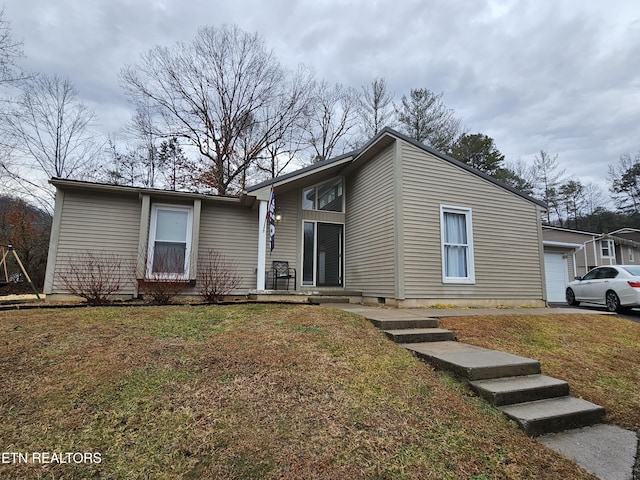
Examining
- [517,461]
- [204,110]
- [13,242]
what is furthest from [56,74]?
[517,461]

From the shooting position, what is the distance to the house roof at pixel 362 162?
7.66m

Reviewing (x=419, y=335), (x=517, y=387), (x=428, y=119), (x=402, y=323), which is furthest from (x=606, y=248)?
(x=517, y=387)

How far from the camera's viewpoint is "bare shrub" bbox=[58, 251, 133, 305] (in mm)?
7309

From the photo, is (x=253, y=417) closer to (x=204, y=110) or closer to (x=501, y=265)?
(x=501, y=265)

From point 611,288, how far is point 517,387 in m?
9.44

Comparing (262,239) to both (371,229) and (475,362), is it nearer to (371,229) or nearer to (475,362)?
(371,229)

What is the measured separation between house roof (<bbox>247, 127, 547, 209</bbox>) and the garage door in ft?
19.9

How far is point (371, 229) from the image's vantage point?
841 centimetres

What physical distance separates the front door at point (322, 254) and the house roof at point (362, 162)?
166 cm

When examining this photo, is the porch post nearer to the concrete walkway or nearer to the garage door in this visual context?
the concrete walkway

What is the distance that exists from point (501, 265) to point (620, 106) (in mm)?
20869

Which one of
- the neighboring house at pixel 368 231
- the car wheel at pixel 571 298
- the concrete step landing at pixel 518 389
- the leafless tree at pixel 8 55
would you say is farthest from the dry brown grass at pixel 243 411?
the car wheel at pixel 571 298

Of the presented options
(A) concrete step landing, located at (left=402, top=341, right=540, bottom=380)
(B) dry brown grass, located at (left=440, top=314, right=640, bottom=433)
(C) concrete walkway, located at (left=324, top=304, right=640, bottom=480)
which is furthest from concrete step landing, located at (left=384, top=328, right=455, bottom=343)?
(B) dry brown grass, located at (left=440, top=314, right=640, bottom=433)

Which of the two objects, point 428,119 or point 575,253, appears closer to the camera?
point 575,253
